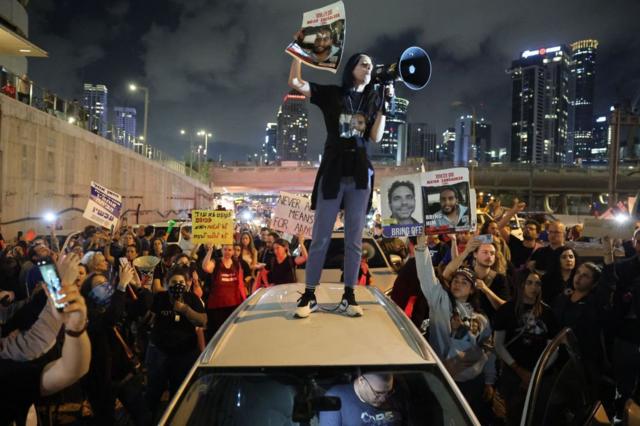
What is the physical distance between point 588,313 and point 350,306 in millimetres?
3001

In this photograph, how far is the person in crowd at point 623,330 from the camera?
15.9 ft

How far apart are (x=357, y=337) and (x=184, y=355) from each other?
116 inches

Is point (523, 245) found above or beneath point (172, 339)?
above

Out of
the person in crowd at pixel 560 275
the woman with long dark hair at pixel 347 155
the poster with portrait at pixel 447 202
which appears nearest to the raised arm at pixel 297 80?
the woman with long dark hair at pixel 347 155

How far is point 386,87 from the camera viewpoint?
13.2 ft

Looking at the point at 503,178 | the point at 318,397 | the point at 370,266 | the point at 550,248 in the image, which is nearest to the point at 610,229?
the point at 550,248

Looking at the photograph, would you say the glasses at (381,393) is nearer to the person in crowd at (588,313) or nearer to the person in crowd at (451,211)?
the person in crowd at (451,211)

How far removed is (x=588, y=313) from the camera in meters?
5.02

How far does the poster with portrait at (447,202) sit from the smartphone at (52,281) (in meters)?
3.27

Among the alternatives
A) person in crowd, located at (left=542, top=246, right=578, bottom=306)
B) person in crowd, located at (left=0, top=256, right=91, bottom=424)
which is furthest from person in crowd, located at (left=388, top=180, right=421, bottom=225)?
person in crowd, located at (left=0, top=256, right=91, bottom=424)

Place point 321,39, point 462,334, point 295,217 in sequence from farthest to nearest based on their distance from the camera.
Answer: point 295,217, point 462,334, point 321,39

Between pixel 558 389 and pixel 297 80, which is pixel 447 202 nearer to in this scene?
pixel 297 80

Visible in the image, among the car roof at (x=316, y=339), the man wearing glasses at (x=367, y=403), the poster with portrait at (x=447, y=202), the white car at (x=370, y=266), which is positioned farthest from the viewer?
the white car at (x=370, y=266)

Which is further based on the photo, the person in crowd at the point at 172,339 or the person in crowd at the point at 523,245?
the person in crowd at the point at 523,245
